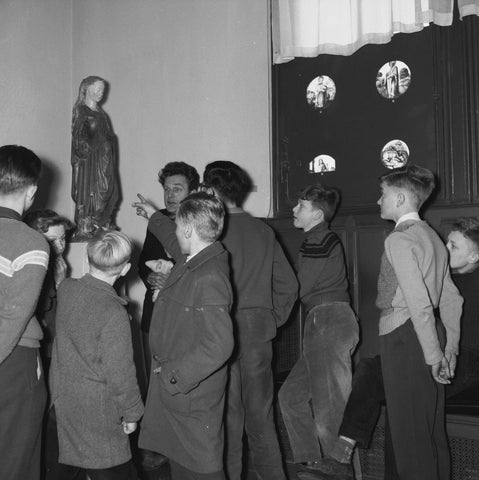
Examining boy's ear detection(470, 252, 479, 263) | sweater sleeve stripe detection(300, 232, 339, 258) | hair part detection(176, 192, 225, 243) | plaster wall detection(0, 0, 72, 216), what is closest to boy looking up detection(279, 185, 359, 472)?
sweater sleeve stripe detection(300, 232, 339, 258)

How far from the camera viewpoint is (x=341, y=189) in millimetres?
4066

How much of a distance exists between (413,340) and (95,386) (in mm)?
1305

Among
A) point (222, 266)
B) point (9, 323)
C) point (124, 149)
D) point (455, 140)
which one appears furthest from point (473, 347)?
point (124, 149)

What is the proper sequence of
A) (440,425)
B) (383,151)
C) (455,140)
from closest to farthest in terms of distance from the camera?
1. (440,425)
2. (455,140)
3. (383,151)

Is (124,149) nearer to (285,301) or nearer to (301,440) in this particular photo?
(285,301)

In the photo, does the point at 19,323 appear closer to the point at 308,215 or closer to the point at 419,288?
the point at 419,288

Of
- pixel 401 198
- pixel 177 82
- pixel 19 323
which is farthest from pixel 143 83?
pixel 19 323

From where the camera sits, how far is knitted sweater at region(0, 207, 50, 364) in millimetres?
1927

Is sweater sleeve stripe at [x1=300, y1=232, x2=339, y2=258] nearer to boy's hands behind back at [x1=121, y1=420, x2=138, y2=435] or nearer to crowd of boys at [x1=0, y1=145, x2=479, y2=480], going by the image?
crowd of boys at [x1=0, y1=145, x2=479, y2=480]

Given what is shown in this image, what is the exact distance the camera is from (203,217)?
6.97ft

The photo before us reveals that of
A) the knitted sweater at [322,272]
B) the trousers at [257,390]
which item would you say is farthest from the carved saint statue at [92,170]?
the trousers at [257,390]

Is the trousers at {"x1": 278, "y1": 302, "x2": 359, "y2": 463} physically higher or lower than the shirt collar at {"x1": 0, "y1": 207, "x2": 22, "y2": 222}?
lower

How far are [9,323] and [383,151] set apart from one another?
2.76 m

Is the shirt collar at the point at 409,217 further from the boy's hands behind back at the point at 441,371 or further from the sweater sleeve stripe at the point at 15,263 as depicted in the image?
the sweater sleeve stripe at the point at 15,263
